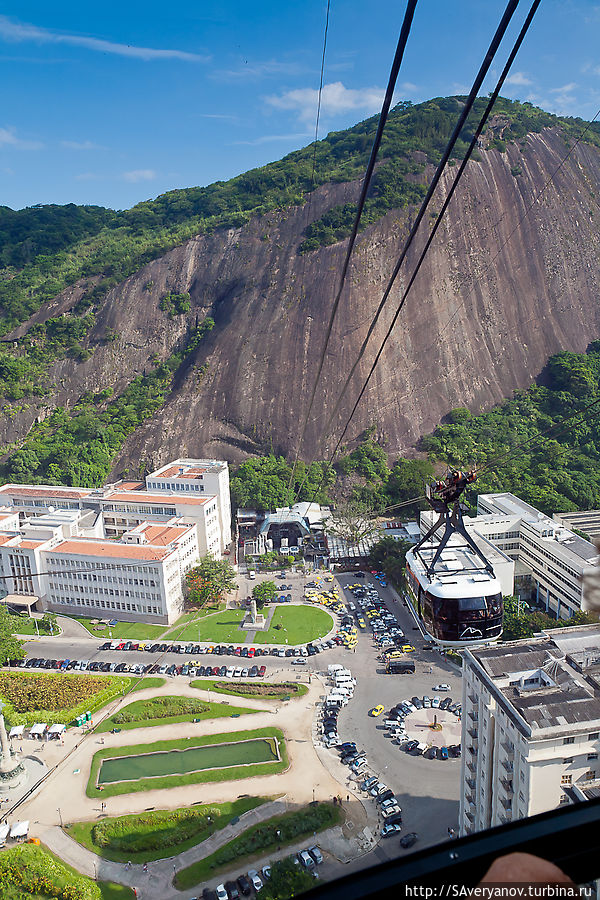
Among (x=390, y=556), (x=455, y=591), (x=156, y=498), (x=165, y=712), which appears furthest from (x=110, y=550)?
(x=455, y=591)

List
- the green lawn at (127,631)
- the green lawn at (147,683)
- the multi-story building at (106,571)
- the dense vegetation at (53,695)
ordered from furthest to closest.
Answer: the multi-story building at (106,571), the green lawn at (127,631), the green lawn at (147,683), the dense vegetation at (53,695)

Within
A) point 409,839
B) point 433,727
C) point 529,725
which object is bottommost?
point 433,727

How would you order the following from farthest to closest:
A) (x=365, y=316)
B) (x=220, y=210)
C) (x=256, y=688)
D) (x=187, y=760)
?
(x=220, y=210) < (x=365, y=316) < (x=256, y=688) < (x=187, y=760)

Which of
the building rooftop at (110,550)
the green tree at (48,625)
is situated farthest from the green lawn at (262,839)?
the green tree at (48,625)

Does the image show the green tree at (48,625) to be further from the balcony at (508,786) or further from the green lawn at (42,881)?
the balcony at (508,786)

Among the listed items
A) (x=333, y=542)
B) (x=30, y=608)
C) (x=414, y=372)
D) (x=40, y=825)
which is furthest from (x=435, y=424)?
(x=40, y=825)

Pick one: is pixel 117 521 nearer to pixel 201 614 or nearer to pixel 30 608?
pixel 30 608

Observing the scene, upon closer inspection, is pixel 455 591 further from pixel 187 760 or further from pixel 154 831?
pixel 187 760
